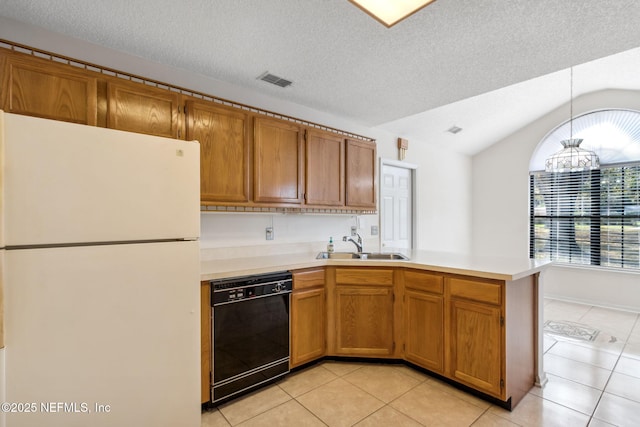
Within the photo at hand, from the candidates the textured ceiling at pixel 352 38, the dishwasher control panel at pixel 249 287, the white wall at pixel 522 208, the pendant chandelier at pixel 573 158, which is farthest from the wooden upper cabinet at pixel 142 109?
the white wall at pixel 522 208

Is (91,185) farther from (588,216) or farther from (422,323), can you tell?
(588,216)

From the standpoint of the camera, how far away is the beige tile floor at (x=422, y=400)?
188 centimetres

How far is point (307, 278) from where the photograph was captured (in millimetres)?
2457

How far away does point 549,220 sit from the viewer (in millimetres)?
4945

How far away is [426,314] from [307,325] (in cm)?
95

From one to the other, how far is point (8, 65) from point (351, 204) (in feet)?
8.56

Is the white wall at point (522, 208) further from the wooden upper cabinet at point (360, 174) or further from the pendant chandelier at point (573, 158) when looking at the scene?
the wooden upper cabinet at point (360, 174)

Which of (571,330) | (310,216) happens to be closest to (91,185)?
(310,216)

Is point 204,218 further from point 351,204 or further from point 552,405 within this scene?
point 552,405

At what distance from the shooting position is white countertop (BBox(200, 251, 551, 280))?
197cm

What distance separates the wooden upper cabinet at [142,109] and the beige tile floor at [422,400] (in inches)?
74.3

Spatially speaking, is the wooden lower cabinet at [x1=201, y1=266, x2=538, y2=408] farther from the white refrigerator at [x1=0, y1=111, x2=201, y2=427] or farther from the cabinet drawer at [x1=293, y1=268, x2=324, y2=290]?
the white refrigerator at [x1=0, y1=111, x2=201, y2=427]

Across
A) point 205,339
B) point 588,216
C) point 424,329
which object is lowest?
point 424,329

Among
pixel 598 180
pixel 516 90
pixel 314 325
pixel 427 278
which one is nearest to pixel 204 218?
pixel 314 325
